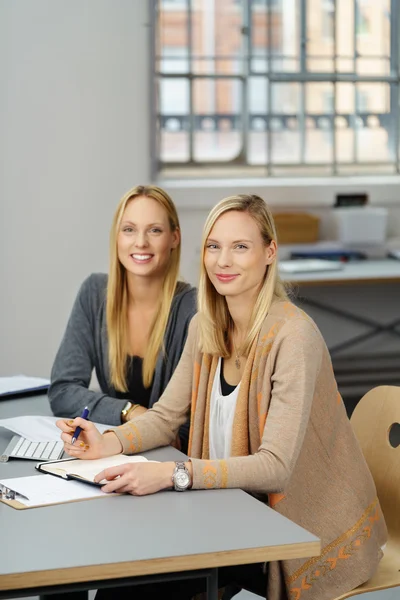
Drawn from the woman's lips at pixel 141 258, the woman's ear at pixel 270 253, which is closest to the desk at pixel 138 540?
the woman's ear at pixel 270 253

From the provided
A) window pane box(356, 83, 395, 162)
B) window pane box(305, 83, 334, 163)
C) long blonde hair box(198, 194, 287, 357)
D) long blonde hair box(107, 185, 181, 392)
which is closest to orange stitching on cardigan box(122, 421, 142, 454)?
long blonde hair box(198, 194, 287, 357)

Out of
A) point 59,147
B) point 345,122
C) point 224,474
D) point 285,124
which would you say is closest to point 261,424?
point 224,474

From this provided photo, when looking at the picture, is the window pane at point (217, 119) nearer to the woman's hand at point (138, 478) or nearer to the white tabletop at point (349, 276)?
the white tabletop at point (349, 276)

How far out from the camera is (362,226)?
5.06 meters

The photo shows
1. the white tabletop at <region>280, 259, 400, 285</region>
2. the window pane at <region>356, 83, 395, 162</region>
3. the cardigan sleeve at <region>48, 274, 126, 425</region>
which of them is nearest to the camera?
the cardigan sleeve at <region>48, 274, 126, 425</region>

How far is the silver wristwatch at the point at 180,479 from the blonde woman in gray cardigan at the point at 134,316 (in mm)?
796

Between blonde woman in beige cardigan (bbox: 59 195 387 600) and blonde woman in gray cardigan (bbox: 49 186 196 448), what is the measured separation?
0.37 m

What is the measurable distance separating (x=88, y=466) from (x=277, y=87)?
364 cm

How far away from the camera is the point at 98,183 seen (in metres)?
4.79

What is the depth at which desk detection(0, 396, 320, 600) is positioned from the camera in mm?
1496

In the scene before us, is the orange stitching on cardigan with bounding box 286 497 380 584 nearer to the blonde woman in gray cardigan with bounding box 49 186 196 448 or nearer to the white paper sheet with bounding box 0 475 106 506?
the white paper sheet with bounding box 0 475 106 506

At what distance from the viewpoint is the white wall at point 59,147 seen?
15.3ft

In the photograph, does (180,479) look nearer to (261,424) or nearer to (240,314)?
(261,424)

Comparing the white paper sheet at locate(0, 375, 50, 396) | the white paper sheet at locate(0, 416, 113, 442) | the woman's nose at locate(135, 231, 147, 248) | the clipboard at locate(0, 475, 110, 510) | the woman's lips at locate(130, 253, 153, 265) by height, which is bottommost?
the clipboard at locate(0, 475, 110, 510)
